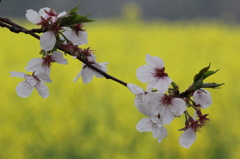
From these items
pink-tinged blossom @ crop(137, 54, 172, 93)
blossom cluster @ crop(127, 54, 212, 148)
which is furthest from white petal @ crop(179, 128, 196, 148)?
pink-tinged blossom @ crop(137, 54, 172, 93)

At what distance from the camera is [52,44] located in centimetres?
84

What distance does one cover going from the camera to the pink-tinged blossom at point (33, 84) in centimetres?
95

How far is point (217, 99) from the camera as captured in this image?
4.03 meters

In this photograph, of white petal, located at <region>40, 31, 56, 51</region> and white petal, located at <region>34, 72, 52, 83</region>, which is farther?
white petal, located at <region>34, 72, 52, 83</region>

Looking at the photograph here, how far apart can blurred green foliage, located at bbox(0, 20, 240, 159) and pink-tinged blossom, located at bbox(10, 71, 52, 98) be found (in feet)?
7.55

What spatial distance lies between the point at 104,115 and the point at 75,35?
263 centimetres

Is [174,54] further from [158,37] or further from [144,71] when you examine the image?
[144,71]

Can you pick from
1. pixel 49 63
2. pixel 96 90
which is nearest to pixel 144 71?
pixel 49 63

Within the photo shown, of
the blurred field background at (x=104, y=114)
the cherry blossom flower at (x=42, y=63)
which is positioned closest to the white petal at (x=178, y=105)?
the cherry blossom flower at (x=42, y=63)

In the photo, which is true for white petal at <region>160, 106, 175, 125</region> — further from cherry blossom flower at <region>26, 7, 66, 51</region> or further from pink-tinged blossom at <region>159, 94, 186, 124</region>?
cherry blossom flower at <region>26, 7, 66, 51</region>

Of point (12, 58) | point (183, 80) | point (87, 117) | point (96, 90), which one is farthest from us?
point (12, 58)

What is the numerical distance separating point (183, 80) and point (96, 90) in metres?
0.72

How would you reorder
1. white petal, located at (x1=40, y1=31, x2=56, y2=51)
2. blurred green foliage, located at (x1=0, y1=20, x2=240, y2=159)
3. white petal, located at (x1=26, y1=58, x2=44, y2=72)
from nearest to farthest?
white petal, located at (x1=40, y1=31, x2=56, y2=51), white petal, located at (x1=26, y1=58, x2=44, y2=72), blurred green foliage, located at (x1=0, y1=20, x2=240, y2=159)

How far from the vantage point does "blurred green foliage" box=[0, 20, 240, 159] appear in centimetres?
331
